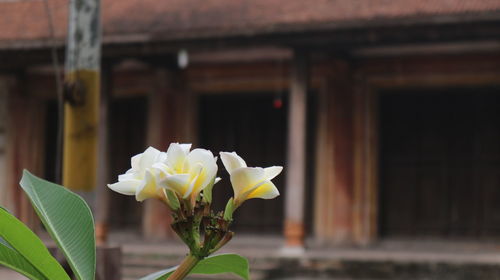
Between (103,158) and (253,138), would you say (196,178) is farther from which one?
(253,138)

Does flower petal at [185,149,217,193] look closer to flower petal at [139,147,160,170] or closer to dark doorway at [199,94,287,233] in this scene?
flower petal at [139,147,160,170]

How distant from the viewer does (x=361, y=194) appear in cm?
1081

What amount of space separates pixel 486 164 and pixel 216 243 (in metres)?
9.82

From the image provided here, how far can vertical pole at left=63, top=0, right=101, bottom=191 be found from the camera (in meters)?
4.23

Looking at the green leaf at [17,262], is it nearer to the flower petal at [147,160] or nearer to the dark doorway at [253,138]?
the flower petal at [147,160]

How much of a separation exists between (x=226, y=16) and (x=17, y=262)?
918 cm

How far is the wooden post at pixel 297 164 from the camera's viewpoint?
31.4ft

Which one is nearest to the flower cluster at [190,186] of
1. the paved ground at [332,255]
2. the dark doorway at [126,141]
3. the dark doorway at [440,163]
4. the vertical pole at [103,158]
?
the paved ground at [332,255]

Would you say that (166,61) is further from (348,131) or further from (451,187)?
(451,187)

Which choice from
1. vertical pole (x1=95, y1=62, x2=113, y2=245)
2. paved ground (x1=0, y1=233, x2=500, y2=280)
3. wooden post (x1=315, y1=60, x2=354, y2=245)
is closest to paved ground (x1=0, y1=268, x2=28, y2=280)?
paved ground (x1=0, y1=233, x2=500, y2=280)

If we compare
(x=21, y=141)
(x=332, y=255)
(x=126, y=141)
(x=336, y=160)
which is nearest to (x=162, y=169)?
(x=332, y=255)

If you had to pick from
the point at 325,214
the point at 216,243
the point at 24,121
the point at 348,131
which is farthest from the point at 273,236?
the point at 216,243

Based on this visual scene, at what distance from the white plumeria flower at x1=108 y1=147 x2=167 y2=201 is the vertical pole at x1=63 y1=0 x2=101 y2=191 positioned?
121 inches

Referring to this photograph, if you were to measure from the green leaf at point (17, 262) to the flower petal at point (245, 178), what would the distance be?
0.94 feet
